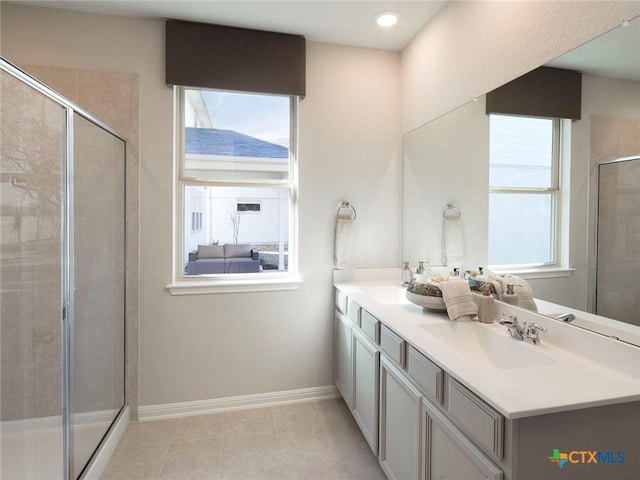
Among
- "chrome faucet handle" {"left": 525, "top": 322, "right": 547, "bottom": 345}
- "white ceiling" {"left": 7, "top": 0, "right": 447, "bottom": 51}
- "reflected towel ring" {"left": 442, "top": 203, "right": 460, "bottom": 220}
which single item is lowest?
"chrome faucet handle" {"left": 525, "top": 322, "right": 547, "bottom": 345}

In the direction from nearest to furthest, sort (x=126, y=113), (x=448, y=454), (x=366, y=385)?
(x=448, y=454) < (x=366, y=385) < (x=126, y=113)

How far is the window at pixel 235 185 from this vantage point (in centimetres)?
251

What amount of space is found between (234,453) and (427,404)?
1.32m

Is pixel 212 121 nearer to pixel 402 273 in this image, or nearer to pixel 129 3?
pixel 129 3

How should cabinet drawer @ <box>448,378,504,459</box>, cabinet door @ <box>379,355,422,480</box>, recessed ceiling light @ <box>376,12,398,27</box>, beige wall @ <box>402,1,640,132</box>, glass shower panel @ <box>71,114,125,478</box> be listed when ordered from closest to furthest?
cabinet drawer @ <box>448,378,504,459</box> → beige wall @ <box>402,1,640,132</box> → cabinet door @ <box>379,355,422,480</box> → glass shower panel @ <box>71,114,125,478</box> → recessed ceiling light @ <box>376,12,398,27</box>

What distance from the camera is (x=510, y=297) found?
1.66 metres

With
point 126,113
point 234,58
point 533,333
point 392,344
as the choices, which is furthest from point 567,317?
point 126,113

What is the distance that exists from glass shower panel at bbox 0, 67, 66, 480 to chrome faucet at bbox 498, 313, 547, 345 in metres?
2.04

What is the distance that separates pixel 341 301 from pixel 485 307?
104 cm

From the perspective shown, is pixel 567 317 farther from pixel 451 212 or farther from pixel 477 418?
pixel 451 212

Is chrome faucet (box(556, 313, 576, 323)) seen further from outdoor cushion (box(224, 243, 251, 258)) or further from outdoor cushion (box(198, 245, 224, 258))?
outdoor cushion (box(198, 245, 224, 258))

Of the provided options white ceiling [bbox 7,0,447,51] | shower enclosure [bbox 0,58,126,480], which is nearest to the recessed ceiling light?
white ceiling [bbox 7,0,447,51]

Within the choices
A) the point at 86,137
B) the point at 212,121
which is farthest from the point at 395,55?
the point at 86,137

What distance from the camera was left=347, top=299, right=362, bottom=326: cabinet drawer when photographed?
211cm
